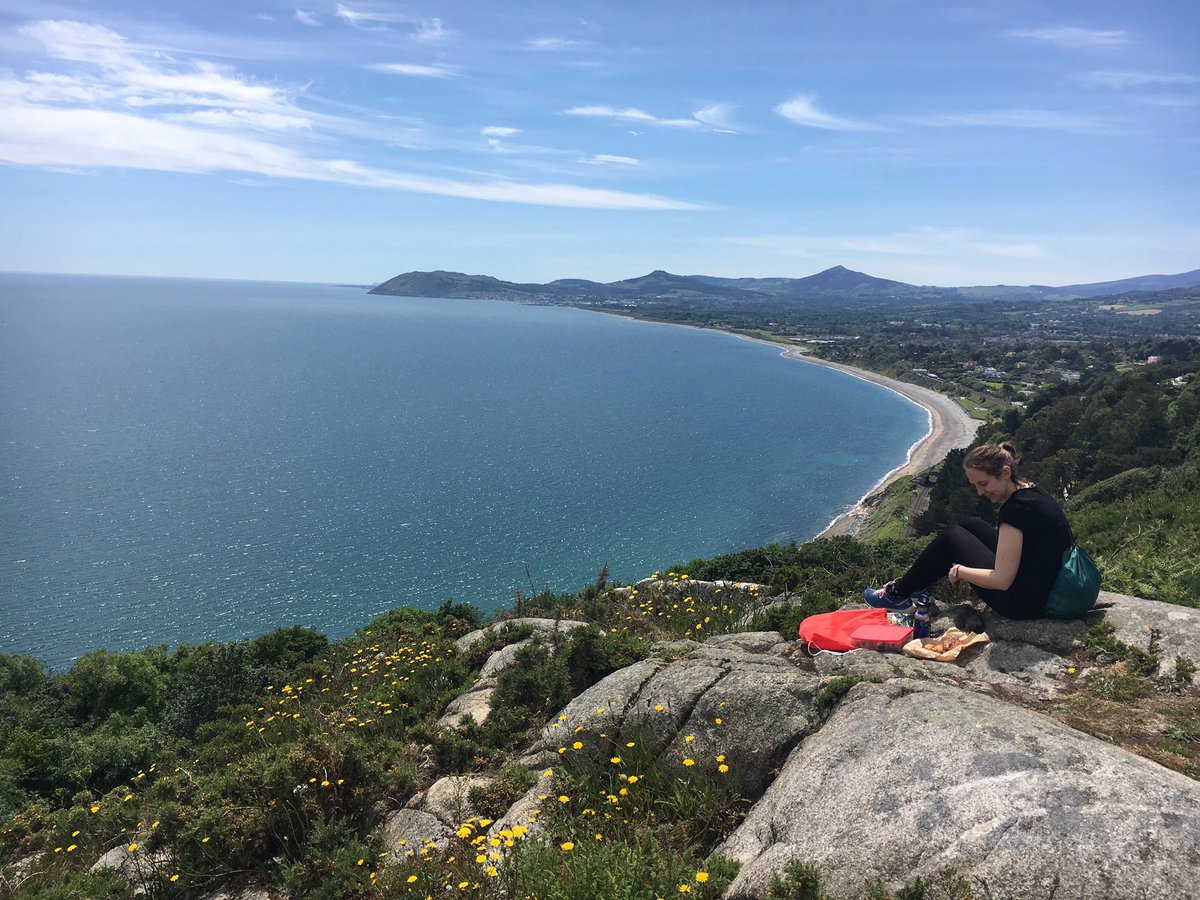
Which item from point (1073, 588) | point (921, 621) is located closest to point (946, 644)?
point (921, 621)

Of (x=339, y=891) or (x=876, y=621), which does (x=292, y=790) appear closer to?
(x=339, y=891)

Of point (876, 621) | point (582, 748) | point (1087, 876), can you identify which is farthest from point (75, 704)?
point (1087, 876)

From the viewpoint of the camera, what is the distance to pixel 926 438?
94062 mm

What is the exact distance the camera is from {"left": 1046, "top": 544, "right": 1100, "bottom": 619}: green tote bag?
652cm

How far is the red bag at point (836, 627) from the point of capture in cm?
697

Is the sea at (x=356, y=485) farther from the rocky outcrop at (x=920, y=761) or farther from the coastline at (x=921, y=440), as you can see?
the rocky outcrop at (x=920, y=761)

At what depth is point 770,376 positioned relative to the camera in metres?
152

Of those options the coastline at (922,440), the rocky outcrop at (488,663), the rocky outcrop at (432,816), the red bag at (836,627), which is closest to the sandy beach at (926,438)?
the coastline at (922,440)

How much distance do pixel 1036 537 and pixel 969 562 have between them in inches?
30.0

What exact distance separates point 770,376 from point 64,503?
430ft

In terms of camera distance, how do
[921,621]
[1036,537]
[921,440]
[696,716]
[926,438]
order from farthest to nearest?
[926,438], [921,440], [921,621], [1036,537], [696,716]

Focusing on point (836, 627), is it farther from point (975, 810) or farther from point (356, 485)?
point (356, 485)

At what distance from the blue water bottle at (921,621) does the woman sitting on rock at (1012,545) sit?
1.98ft

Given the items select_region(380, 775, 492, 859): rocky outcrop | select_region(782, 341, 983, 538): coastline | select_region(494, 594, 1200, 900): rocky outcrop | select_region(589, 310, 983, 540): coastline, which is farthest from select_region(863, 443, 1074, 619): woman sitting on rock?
select_region(782, 341, 983, 538): coastline
